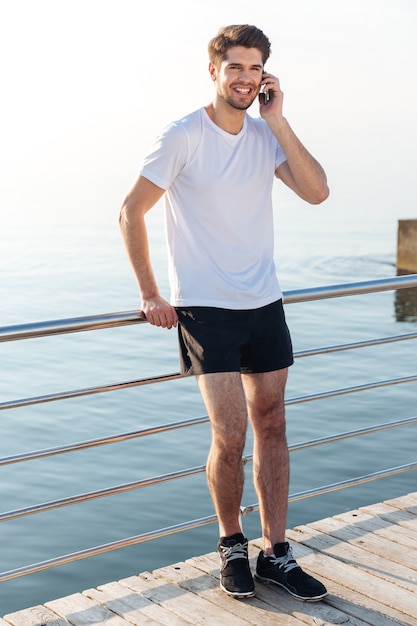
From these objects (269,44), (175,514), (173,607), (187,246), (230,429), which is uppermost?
(269,44)

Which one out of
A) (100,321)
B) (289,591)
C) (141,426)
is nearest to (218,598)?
(289,591)

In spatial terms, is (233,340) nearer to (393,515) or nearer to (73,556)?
(73,556)

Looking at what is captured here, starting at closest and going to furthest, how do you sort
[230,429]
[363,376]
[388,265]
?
→ [230,429], [363,376], [388,265]

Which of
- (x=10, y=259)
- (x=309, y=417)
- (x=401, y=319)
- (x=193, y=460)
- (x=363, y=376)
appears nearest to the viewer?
(x=193, y=460)

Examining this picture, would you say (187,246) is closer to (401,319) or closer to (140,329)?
(140,329)

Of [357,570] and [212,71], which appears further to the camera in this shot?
[357,570]

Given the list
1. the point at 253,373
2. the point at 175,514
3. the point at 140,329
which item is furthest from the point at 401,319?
the point at 253,373

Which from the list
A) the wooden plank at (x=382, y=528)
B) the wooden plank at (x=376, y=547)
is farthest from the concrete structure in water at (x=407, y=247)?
the wooden plank at (x=376, y=547)

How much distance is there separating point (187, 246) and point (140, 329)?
46.5ft

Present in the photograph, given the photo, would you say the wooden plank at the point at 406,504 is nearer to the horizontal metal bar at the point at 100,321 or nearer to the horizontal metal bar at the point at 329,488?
the horizontal metal bar at the point at 329,488

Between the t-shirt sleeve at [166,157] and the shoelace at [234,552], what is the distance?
1.09 m

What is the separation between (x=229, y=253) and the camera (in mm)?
2773

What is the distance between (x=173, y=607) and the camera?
283 centimetres

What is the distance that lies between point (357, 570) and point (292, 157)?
4.32 feet
